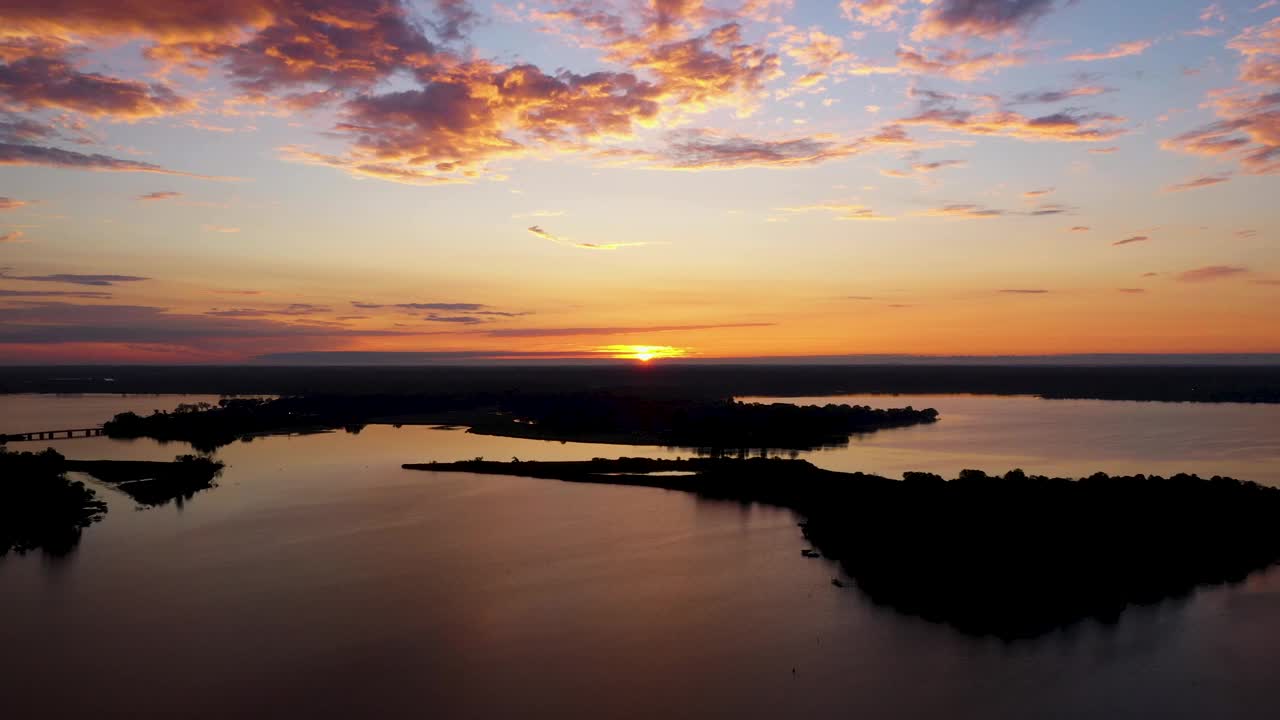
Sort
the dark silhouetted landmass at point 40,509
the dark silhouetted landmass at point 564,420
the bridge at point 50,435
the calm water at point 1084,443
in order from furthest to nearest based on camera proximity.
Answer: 1. the dark silhouetted landmass at point 564,420
2. the bridge at point 50,435
3. the calm water at point 1084,443
4. the dark silhouetted landmass at point 40,509

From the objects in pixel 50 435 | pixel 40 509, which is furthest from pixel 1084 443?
pixel 50 435

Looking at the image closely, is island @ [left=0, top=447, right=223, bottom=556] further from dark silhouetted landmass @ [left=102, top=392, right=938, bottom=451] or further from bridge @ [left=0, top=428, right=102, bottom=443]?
bridge @ [left=0, top=428, right=102, bottom=443]

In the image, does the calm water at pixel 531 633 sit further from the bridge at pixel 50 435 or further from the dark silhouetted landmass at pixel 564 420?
the bridge at pixel 50 435

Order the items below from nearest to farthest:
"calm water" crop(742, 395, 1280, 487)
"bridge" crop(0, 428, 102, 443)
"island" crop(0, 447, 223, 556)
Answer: "island" crop(0, 447, 223, 556) → "calm water" crop(742, 395, 1280, 487) → "bridge" crop(0, 428, 102, 443)

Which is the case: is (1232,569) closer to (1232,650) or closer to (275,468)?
(1232,650)

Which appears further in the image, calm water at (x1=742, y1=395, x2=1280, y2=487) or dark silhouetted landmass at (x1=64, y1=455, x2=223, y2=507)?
calm water at (x1=742, y1=395, x2=1280, y2=487)

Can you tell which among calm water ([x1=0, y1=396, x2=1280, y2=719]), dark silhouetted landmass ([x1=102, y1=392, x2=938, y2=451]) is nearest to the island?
calm water ([x1=0, y1=396, x2=1280, y2=719])

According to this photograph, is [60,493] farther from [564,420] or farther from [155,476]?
[564,420]

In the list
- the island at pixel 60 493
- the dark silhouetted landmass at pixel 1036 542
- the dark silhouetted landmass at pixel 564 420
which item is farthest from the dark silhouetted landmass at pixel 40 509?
the dark silhouetted landmass at pixel 1036 542
